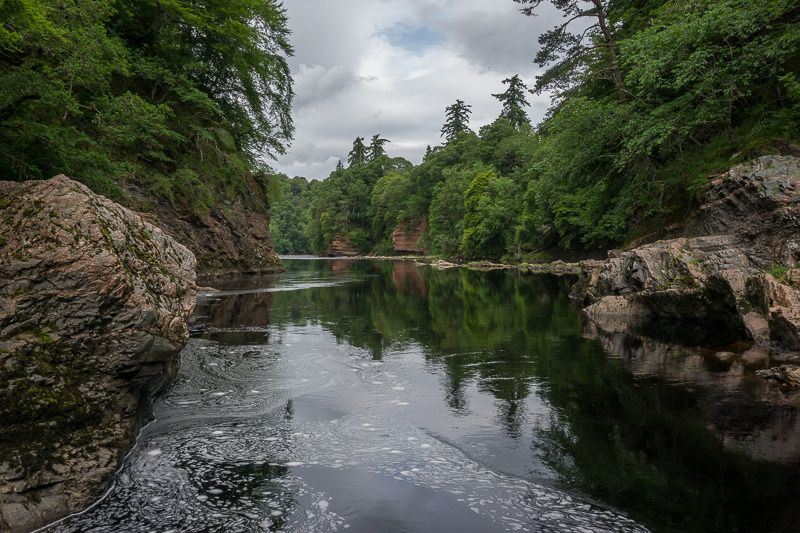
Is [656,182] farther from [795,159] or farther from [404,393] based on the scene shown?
[404,393]

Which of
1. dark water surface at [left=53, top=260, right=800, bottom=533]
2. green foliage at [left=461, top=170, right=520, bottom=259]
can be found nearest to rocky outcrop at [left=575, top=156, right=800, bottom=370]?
dark water surface at [left=53, top=260, right=800, bottom=533]

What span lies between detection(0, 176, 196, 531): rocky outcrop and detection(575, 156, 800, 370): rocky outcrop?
11618 mm

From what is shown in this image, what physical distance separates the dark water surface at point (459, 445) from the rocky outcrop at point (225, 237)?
1815cm

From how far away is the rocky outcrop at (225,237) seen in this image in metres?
28.6

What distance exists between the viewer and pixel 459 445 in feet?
21.5

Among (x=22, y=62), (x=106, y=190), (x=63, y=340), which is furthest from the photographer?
(x=106, y=190)

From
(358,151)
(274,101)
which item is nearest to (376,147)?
(358,151)

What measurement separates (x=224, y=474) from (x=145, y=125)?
15401mm

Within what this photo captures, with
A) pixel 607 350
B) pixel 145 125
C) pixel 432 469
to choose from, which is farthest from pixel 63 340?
pixel 145 125

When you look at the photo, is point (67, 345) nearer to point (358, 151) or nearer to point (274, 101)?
point (274, 101)

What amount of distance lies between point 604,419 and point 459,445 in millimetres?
2379

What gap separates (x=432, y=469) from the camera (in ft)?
19.2

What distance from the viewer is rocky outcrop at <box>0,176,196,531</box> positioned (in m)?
4.83

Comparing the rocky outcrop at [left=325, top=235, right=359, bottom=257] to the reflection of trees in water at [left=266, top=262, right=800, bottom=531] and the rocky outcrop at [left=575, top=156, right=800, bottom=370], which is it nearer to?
the reflection of trees in water at [left=266, top=262, right=800, bottom=531]
